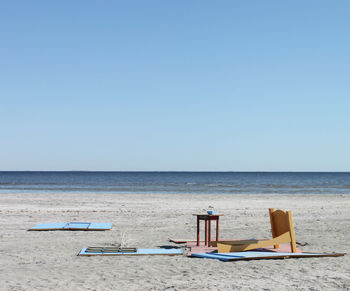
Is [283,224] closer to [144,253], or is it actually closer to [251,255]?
[251,255]

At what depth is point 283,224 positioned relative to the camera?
9.07 m

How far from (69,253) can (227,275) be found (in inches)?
138

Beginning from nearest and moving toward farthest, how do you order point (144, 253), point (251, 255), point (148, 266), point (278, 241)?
point (148, 266) → point (251, 255) → point (278, 241) → point (144, 253)

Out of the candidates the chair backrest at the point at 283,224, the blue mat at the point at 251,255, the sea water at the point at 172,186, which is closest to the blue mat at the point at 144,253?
the blue mat at the point at 251,255

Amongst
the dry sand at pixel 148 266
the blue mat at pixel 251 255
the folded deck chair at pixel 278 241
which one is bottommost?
the dry sand at pixel 148 266

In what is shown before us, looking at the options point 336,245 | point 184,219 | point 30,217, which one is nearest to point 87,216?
point 30,217

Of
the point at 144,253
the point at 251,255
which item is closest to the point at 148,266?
the point at 144,253

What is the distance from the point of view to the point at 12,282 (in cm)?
654

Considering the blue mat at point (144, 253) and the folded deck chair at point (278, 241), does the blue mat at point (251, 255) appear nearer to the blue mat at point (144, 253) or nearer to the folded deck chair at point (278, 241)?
the folded deck chair at point (278, 241)

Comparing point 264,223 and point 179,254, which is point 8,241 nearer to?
point 179,254

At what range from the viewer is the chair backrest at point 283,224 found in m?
8.66

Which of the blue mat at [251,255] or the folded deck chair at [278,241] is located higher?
the folded deck chair at [278,241]

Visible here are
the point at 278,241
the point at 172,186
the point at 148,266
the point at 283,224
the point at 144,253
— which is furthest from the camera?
the point at 172,186

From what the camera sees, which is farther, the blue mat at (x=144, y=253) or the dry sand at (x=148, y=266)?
the blue mat at (x=144, y=253)
